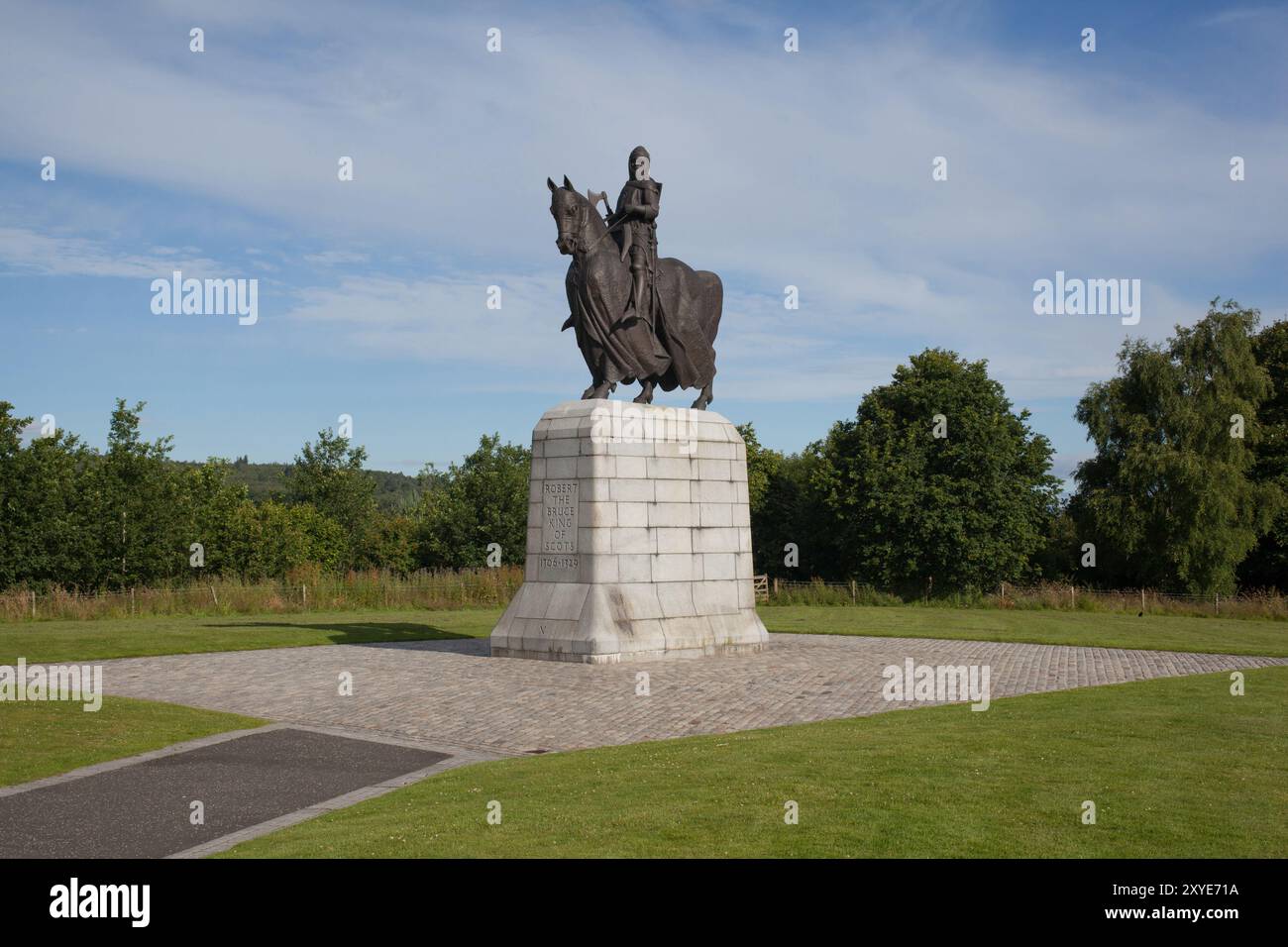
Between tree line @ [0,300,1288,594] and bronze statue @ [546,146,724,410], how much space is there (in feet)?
98.1

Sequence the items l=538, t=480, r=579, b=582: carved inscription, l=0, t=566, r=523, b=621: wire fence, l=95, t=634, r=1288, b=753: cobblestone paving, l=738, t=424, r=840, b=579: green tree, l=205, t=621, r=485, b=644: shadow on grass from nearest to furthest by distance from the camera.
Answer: l=95, t=634, r=1288, b=753: cobblestone paving
l=538, t=480, r=579, b=582: carved inscription
l=205, t=621, r=485, b=644: shadow on grass
l=0, t=566, r=523, b=621: wire fence
l=738, t=424, r=840, b=579: green tree

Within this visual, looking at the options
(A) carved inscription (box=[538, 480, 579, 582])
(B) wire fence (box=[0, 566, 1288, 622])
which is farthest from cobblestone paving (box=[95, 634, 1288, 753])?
(B) wire fence (box=[0, 566, 1288, 622])

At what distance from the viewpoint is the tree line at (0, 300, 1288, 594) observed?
47000 mm

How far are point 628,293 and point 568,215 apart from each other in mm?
1936

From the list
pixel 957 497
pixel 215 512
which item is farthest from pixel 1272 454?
pixel 215 512

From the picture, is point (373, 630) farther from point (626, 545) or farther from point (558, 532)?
point (626, 545)

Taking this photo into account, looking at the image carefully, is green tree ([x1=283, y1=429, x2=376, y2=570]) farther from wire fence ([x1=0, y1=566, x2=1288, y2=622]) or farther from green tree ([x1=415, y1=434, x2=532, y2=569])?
wire fence ([x1=0, y1=566, x2=1288, y2=622])

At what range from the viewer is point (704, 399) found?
2352 centimetres

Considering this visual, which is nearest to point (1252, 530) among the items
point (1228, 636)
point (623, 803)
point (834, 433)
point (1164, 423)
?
point (1164, 423)

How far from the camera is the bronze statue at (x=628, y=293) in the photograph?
21438 millimetres

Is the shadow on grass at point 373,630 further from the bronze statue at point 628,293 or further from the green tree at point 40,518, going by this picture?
the green tree at point 40,518

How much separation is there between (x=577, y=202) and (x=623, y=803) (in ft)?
46.4

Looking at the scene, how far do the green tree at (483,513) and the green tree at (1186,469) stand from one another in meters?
28.9

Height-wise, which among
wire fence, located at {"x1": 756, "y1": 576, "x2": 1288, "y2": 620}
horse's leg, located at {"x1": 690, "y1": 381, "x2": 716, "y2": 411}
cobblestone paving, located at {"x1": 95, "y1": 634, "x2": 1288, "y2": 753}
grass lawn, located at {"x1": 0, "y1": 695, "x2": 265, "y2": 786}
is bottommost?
wire fence, located at {"x1": 756, "y1": 576, "x2": 1288, "y2": 620}
